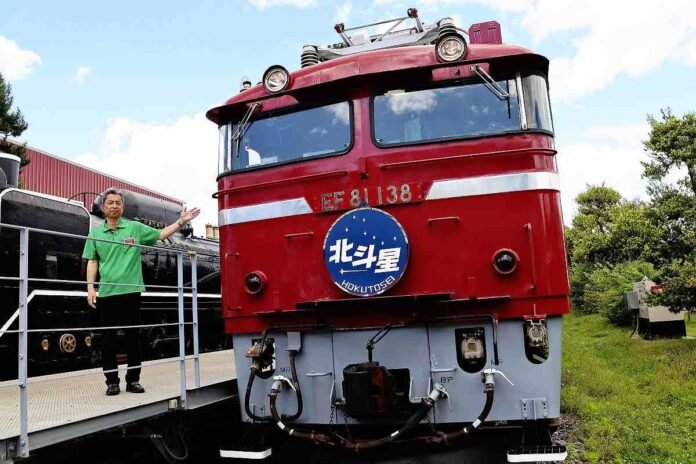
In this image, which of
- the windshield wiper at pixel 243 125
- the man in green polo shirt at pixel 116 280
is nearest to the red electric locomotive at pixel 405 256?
the windshield wiper at pixel 243 125

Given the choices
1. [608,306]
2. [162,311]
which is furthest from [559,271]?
[608,306]

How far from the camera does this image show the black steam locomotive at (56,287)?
20.9 ft

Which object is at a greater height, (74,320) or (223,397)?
(74,320)

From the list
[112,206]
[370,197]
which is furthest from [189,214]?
[370,197]

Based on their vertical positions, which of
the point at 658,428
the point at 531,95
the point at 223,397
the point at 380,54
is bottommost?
the point at 658,428

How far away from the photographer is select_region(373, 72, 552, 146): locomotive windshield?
4590mm

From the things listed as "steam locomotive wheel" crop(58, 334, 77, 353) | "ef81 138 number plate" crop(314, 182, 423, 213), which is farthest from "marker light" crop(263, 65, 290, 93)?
"steam locomotive wheel" crop(58, 334, 77, 353)

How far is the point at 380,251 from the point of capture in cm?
441

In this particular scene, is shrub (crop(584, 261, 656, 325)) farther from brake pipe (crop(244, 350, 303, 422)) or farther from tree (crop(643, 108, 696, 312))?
brake pipe (crop(244, 350, 303, 422))

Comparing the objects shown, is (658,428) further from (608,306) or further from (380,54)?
(608,306)

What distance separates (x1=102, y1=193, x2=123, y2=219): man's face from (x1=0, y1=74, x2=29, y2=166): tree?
15068mm

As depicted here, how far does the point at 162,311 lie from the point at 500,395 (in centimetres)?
593

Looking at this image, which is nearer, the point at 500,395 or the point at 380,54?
the point at 500,395

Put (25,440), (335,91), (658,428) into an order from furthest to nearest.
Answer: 1. (658,428)
2. (335,91)
3. (25,440)
